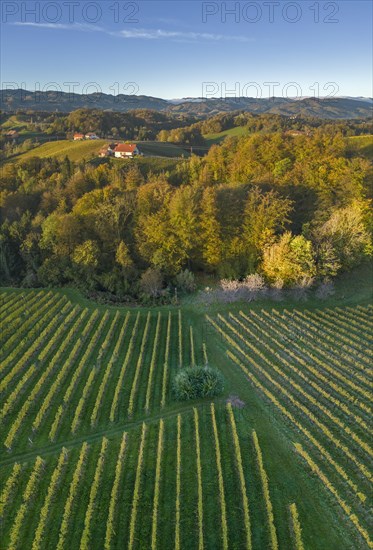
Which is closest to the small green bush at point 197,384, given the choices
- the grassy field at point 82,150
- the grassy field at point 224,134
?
the grassy field at point 82,150

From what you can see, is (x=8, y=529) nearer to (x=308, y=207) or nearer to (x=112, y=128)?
(x=308, y=207)

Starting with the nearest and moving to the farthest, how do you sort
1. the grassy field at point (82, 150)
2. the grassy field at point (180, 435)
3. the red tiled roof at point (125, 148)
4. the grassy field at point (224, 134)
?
the grassy field at point (180, 435), the red tiled roof at point (125, 148), the grassy field at point (82, 150), the grassy field at point (224, 134)

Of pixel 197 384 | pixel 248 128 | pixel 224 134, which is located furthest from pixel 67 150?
pixel 197 384

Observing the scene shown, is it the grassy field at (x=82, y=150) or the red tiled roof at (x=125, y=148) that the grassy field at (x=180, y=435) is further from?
the grassy field at (x=82, y=150)

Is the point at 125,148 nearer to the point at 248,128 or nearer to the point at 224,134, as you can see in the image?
the point at 224,134

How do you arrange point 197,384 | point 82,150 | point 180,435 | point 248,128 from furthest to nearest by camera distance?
point 248,128, point 82,150, point 197,384, point 180,435
